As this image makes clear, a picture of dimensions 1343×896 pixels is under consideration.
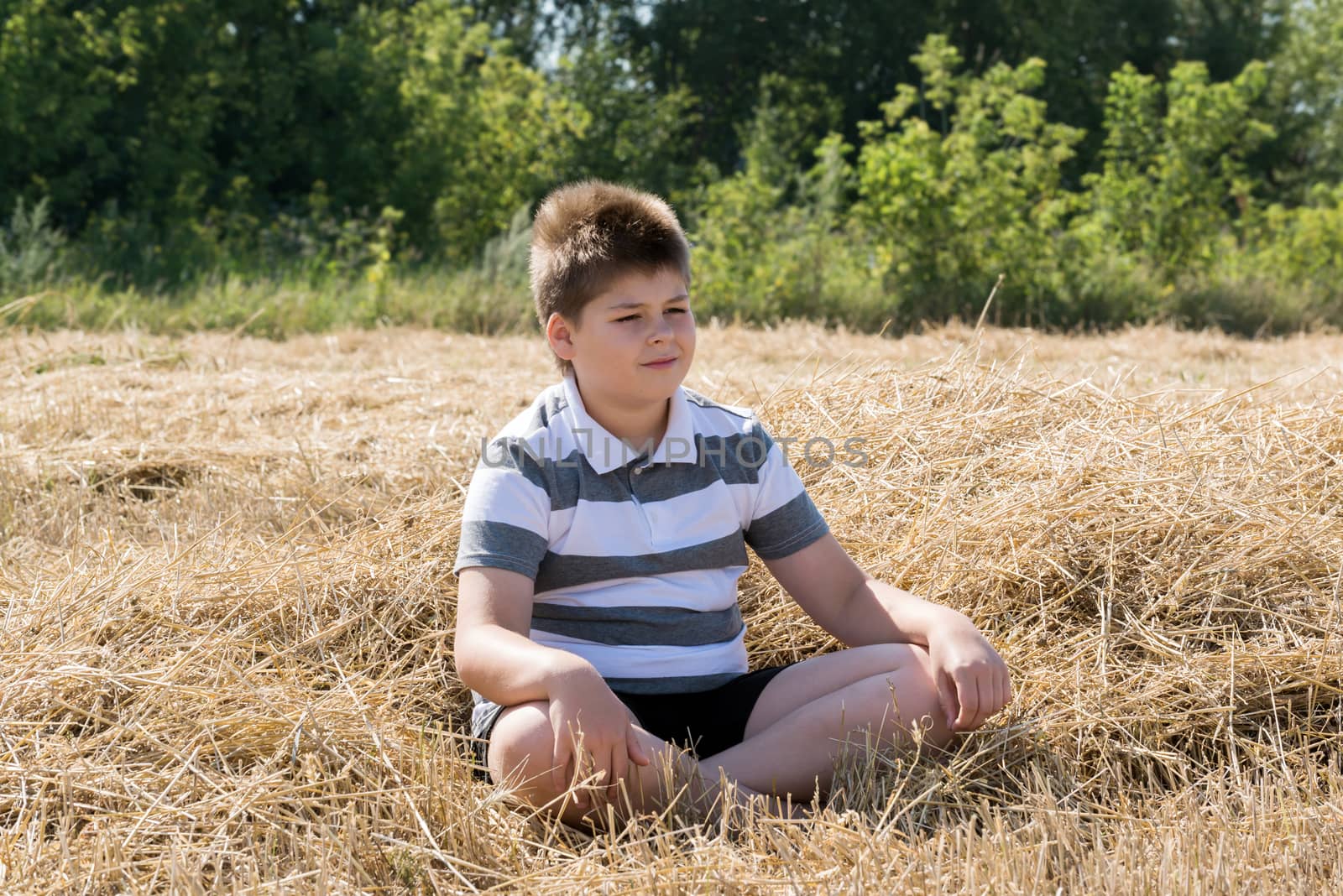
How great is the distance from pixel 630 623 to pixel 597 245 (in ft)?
2.24

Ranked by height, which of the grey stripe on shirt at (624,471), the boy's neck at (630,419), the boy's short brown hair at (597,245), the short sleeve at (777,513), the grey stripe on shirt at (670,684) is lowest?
the grey stripe on shirt at (670,684)

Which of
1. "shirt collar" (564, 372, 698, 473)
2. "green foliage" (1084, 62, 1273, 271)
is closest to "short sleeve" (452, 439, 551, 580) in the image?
"shirt collar" (564, 372, 698, 473)

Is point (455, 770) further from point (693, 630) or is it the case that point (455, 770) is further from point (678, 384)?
point (678, 384)

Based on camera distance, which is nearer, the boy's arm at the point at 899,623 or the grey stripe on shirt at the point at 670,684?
the boy's arm at the point at 899,623

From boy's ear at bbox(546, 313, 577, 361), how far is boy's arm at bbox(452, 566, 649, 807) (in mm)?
445

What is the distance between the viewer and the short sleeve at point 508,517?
205 cm

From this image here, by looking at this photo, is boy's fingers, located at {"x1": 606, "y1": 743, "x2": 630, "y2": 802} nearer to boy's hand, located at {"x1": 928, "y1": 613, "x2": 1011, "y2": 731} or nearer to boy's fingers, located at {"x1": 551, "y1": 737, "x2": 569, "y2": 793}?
boy's fingers, located at {"x1": 551, "y1": 737, "x2": 569, "y2": 793}

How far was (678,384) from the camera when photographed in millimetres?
2195

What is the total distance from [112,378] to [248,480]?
1.99 meters

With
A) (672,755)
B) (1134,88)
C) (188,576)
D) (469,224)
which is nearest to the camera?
(672,755)

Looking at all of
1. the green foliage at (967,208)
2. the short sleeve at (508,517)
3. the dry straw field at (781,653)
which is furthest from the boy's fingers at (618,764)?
the green foliage at (967,208)

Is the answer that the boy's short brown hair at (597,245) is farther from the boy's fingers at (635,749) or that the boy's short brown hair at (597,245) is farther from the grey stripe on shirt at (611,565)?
the boy's fingers at (635,749)

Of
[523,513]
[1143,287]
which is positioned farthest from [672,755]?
[1143,287]

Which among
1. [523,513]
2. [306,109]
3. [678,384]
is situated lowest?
[523,513]
